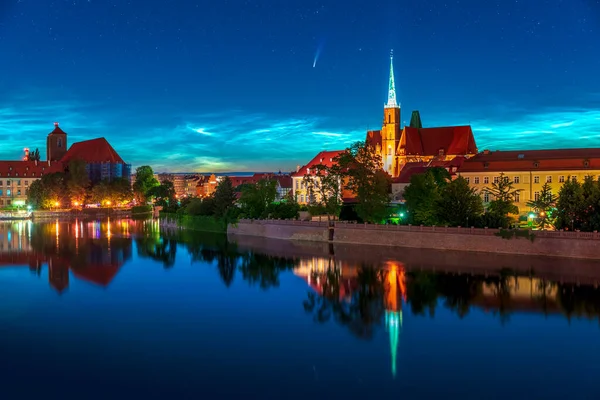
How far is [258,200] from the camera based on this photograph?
199ft

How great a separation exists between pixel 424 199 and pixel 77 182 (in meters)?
73.0

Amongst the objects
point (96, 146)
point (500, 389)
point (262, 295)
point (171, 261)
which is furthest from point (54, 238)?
point (96, 146)

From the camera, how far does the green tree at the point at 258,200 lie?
5997 centimetres

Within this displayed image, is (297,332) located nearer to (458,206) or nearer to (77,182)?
(458,206)


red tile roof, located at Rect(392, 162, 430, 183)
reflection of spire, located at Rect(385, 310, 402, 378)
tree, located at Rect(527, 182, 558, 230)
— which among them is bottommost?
reflection of spire, located at Rect(385, 310, 402, 378)

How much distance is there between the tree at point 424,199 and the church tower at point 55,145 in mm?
91351

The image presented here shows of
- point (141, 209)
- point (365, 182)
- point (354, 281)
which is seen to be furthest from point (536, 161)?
point (141, 209)

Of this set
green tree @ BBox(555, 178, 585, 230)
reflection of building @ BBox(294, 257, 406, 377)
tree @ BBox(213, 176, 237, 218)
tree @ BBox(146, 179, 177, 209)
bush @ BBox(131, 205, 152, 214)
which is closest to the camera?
reflection of building @ BBox(294, 257, 406, 377)

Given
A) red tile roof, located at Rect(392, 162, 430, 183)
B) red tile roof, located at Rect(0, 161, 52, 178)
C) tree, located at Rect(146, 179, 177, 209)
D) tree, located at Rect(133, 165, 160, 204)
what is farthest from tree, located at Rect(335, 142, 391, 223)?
red tile roof, located at Rect(0, 161, 52, 178)

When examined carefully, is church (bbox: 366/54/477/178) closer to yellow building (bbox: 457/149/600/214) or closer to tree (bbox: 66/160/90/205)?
yellow building (bbox: 457/149/600/214)

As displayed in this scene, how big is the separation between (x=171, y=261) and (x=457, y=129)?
50122 mm

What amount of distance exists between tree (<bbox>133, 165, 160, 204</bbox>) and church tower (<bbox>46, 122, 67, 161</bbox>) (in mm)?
17977

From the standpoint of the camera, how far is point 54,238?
190 feet

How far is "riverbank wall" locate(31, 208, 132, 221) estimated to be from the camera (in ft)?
301
